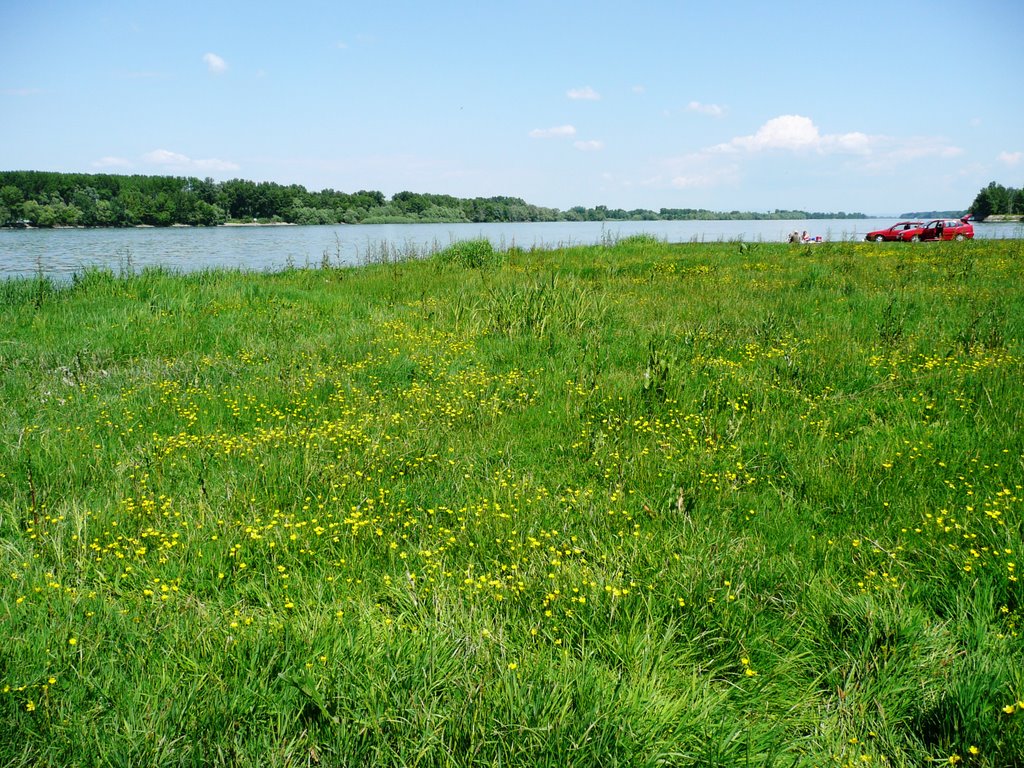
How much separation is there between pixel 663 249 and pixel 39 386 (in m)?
20.4

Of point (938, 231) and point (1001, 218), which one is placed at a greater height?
point (1001, 218)

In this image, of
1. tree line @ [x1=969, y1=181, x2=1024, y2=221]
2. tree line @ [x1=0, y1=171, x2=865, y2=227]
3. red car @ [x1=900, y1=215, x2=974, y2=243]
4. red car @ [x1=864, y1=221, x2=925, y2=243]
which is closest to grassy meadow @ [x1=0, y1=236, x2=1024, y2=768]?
red car @ [x1=864, y1=221, x2=925, y2=243]

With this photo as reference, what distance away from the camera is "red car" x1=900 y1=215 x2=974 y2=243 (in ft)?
106

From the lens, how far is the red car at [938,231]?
32.2 metres

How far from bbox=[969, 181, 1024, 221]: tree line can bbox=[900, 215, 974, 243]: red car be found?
89.5m

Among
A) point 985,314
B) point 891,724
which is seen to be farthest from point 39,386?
point 985,314

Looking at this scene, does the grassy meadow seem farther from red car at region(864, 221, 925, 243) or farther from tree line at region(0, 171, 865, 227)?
tree line at region(0, 171, 865, 227)

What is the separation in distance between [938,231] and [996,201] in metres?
94.4

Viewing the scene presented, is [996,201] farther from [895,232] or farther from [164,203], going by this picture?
[164,203]

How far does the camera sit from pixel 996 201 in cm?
10100

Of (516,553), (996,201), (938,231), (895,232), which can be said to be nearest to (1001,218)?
(996,201)

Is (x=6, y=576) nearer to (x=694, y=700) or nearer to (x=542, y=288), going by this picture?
(x=694, y=700)

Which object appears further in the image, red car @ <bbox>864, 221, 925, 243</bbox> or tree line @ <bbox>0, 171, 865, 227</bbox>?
tree line @ <bbox>0, 171, 865, 227</bbox>

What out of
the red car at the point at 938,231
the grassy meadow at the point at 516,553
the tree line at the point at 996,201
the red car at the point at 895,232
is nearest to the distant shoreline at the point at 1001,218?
the tree line at the point at 996,201
